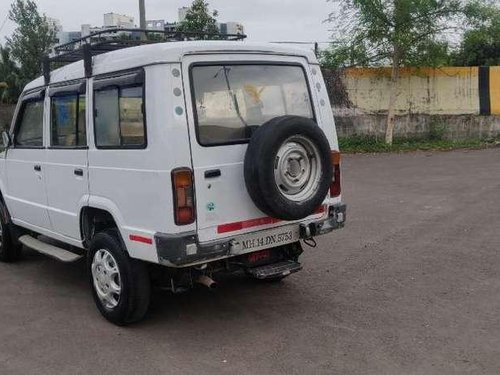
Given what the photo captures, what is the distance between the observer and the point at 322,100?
4.93 metres

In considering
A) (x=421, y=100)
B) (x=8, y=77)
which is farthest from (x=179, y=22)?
(x=8, y=77)

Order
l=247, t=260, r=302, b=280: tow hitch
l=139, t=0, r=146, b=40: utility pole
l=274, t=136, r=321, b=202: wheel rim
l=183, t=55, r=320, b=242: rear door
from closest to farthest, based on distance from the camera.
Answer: l=183, t=55, r=320, b=242: rear door
l=274, t=136, r=321, b=202: wheel rim
l=247, t=260, r=302, b=280: tow hitch
l=139, t=0, r=146, b=40: utility pole

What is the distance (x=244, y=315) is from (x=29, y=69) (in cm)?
2859

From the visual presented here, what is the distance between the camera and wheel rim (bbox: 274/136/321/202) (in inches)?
169

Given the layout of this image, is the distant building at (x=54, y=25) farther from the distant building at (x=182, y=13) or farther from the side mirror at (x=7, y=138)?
the side mirror at (x=7, y=138)

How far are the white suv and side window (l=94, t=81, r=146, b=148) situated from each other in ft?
0.05

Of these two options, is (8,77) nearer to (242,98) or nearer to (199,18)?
(199,18)

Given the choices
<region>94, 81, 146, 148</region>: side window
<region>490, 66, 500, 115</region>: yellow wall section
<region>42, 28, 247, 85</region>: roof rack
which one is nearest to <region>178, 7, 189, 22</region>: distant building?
<region>490, 66, 500, 115</region>: yellow wall section

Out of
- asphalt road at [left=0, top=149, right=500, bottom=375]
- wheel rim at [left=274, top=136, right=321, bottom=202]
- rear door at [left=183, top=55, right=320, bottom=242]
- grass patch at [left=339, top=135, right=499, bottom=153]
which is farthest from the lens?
grass patch at [left=339, top=135, right=499, bottom=153]

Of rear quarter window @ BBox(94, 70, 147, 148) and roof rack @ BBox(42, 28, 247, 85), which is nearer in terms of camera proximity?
rear quarter window @ BBox(94, 70, 147, 148)

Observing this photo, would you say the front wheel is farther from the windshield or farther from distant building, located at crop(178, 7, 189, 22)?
distant building, located at crop(178, 7, 189, 22)

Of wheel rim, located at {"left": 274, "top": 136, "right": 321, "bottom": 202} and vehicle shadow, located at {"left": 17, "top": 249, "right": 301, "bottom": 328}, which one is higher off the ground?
wheel rim, located at {"left": 274, "top": 136, "right": 321, "bottom": 202}

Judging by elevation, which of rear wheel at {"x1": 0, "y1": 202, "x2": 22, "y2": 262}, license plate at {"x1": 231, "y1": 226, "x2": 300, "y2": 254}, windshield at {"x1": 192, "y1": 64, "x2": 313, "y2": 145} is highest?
windshield at {"x1": 192, "y1": 64, "x2": 313, "y2": 145}

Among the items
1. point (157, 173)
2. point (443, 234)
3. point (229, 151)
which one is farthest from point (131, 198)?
point (443, 234)
